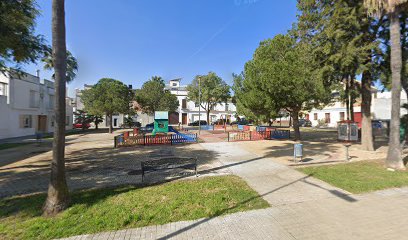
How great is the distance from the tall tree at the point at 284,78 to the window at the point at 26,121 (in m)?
27.4

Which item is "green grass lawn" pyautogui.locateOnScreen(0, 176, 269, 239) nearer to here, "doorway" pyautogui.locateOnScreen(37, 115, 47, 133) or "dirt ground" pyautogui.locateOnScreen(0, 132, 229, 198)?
"dirt ground" pyautogui.locateOnScreen(0, 132, 229, 198)

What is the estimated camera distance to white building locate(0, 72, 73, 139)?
23156 mm

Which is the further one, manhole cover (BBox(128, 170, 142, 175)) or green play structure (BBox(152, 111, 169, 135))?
green play structure (BBox(152, 111, 169, 135))

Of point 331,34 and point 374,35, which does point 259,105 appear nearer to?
point 331,34

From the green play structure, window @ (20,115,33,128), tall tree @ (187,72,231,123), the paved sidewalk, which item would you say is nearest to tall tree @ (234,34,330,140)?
the paved sidewalk

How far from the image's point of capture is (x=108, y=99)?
2956 cm

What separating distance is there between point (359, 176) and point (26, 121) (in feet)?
114

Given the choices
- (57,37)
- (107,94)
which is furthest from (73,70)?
(107,94)


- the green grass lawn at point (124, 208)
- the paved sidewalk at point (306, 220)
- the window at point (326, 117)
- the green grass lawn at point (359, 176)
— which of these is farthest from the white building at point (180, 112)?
the paved sidewalk at point (306, 220)

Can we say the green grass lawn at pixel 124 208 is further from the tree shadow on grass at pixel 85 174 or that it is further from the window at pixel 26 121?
the window at pixel 26 121

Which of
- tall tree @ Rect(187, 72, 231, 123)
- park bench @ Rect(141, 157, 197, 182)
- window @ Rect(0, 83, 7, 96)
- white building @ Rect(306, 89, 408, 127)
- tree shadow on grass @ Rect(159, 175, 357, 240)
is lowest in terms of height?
tree shadow on grass @ Rect(159, 175, 357, 240)

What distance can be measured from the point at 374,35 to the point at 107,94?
2949cm

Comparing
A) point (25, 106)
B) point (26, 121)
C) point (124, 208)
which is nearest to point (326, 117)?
point (124, 208)

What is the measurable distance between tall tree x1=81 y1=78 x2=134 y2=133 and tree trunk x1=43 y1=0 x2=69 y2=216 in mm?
25225
